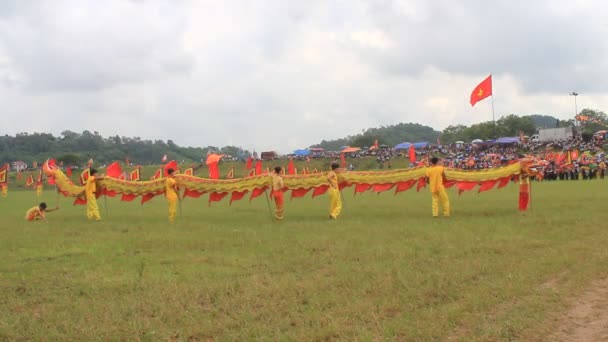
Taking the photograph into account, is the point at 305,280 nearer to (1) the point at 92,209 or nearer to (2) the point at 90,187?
(1) the point at 92,209

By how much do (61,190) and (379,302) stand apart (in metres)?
18.0

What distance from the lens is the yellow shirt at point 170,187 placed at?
57.5 feet

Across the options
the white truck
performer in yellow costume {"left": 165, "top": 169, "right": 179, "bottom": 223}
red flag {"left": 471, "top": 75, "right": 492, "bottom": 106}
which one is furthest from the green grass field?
the white truck

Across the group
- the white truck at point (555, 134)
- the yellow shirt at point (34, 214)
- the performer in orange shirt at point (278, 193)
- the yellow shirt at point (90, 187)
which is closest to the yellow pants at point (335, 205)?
the performer in orange shirt at point (278, 193)

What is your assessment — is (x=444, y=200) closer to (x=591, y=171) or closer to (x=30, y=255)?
(x=30, y=255)

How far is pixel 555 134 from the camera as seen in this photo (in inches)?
2598

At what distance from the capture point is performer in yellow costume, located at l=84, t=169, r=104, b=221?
18719 millimetres

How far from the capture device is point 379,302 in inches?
260

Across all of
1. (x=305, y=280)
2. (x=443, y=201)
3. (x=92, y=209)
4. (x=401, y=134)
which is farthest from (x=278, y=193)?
(x=401, y=134)

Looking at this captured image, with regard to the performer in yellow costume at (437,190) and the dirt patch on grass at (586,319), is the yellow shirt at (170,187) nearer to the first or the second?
the performer in yellow costume at (437,190)

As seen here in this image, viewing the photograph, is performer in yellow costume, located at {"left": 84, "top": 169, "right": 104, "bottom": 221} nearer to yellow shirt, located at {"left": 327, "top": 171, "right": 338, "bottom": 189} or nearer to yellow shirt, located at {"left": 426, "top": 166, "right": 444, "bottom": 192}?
yellow shirt, located at {"left": 327, "top": 171, "right": 338, "bottom": 189}

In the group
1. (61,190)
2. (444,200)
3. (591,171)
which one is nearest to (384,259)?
(444,200)

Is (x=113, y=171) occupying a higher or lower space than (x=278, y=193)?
higher

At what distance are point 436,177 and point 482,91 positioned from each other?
41.5ft
